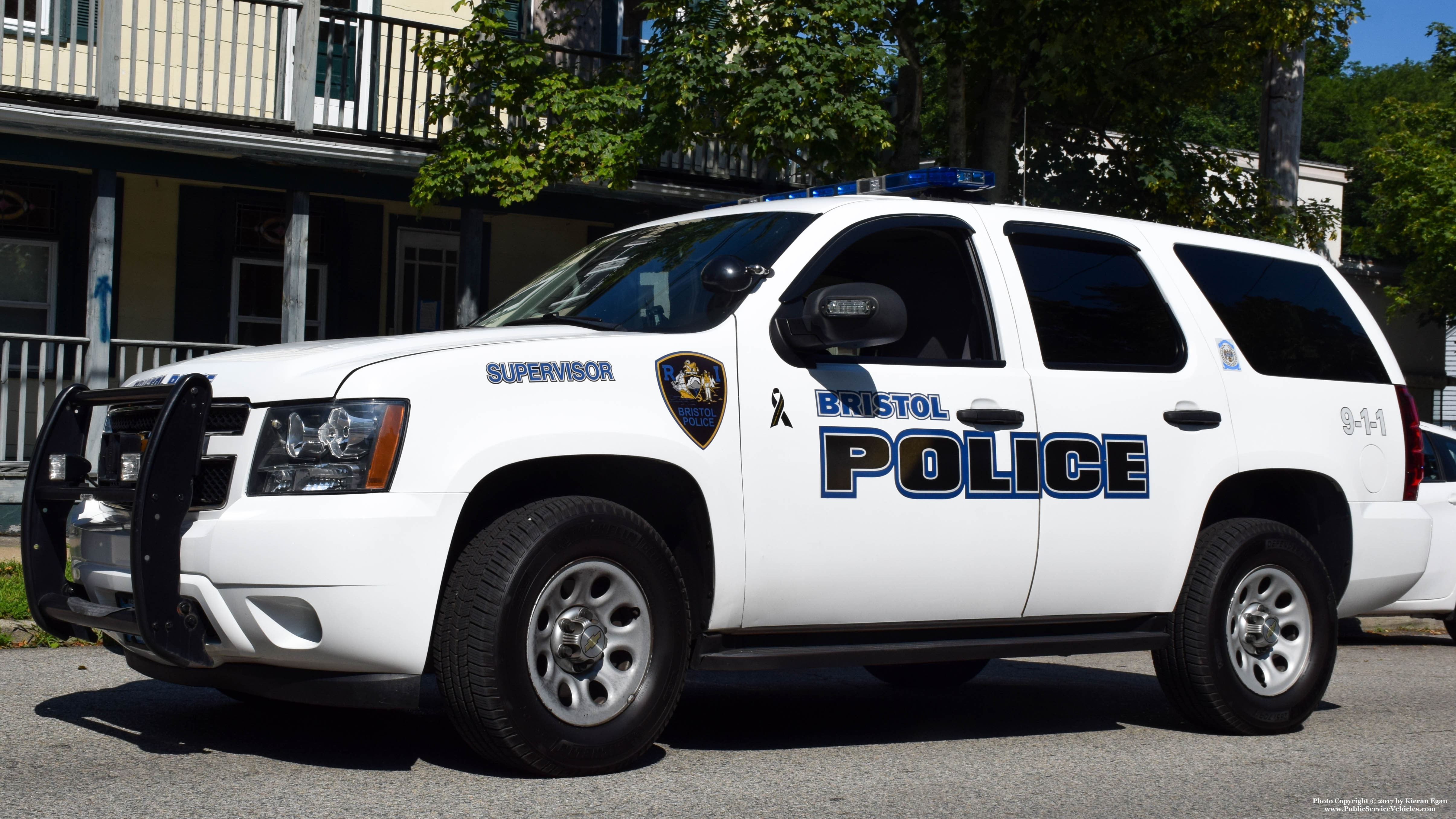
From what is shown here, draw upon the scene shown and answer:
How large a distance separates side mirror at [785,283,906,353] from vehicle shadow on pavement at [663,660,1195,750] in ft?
5.32

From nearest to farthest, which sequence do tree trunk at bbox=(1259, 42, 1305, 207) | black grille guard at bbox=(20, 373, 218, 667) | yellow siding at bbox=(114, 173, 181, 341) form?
1. black grille guard at bbox=(20, 373, 218, 667)
2. yellow siding at bbox=(114, 173, 181, 341)
3. tree trunk at bbox=(1259, 42, 1305, 207)

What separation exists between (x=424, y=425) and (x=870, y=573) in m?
1.69

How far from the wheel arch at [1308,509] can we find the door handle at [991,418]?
1326 mm

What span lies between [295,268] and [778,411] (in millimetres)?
10379

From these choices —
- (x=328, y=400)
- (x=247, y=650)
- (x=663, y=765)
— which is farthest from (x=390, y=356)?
(x=663, y=765)

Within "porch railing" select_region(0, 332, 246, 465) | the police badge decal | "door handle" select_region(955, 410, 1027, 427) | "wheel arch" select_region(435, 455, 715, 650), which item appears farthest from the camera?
"porch railing" select_region(0, 332, 246, 465)

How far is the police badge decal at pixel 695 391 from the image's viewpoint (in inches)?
187

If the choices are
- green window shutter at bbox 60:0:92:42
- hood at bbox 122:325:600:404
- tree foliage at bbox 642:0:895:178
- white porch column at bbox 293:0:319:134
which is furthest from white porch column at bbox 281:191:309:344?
hood at bbox 122:325:600:404

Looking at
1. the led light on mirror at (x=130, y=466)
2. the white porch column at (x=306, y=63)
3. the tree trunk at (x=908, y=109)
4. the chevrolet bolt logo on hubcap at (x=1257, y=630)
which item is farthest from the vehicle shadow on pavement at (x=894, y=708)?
the white porch column at (x=306, y=63)

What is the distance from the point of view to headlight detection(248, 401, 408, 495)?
4.26 m

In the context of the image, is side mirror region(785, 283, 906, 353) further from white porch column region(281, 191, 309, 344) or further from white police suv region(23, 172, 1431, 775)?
white porch column region(281, 191, 309, 344)

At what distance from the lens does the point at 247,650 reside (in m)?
4.35

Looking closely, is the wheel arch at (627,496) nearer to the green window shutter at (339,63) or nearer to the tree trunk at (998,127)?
the tree trunk at (998,127)

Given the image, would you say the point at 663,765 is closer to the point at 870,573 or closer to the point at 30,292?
the point at 870,573
